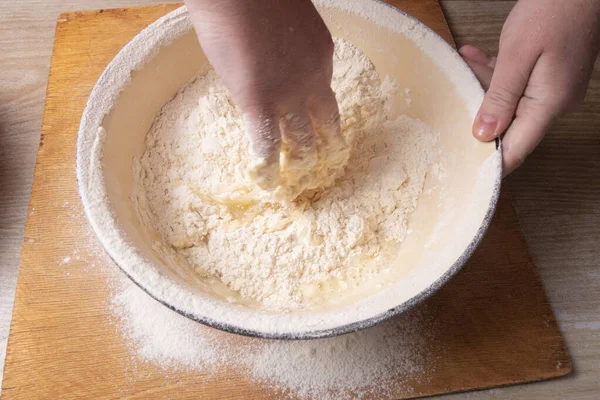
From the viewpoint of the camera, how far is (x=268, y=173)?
89 cm

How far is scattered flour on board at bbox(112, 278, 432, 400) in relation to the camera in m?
0.98

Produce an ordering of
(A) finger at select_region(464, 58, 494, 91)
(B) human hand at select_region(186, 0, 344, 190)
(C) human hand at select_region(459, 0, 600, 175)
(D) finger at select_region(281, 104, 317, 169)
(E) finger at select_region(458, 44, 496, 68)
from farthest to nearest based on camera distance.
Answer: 1. (E) finger at select_region(458, 44, 496, 68)
2. (A) finger at select_region(464, 58, 494, 91)
3. (C) human hand at select_region(459, 0, 600, 175)
4. (D) finger at select_region(281, 104, 317, 169)
5. (B) human hand at select_region(186, 0, 344, 190)

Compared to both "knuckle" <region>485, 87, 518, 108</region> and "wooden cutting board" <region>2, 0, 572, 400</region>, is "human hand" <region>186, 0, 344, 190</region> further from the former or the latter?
"wooden cutting board" <region>2, 0, 572, 400</region>

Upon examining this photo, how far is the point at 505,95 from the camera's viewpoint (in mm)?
970

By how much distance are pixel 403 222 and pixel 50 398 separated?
754 millimetres

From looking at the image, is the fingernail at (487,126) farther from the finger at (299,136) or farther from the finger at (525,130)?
the finger at (299,136)

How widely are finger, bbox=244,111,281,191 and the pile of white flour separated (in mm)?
123

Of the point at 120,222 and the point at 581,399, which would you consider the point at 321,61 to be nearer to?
the point at 120,222

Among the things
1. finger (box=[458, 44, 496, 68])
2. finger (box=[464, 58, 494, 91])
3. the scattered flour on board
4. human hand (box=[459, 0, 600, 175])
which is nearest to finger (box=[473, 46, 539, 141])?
human hand (box=[459, 0, 600, 175])

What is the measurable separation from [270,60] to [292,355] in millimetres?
575

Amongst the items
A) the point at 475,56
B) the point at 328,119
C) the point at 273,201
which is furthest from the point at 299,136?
the point at 475,56

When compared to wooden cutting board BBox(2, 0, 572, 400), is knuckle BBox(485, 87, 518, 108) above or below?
above

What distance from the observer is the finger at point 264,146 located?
790 millimetres

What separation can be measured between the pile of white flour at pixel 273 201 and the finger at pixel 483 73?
16 cm
